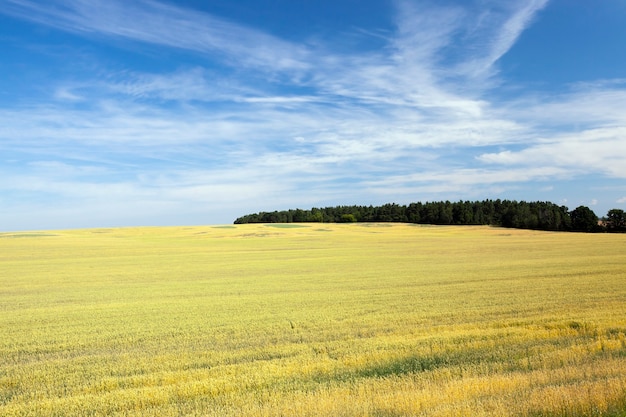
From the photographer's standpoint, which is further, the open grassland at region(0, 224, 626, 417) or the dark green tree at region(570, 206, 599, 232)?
the dark green tree at region(570, 206, 599, 232)

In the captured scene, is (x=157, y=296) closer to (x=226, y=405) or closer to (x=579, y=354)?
(x=226, y=405)

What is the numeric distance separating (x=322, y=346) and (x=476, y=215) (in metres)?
119

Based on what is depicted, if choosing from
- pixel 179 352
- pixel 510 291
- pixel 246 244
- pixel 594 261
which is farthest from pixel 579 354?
pixel 246 244

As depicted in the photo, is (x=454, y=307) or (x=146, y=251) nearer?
(x=454, y=307)

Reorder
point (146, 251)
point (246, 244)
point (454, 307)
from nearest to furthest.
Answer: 1. point (454, 307)
2. point (146, 251)
3. point (246, 244)

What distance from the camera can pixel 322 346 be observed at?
1152 centimetres

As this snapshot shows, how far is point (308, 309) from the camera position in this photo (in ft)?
56.1

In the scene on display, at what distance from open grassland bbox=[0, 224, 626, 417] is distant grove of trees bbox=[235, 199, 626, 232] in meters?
84.5

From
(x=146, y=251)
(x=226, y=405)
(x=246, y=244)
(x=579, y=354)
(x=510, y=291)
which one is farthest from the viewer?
(x=246, y=244)

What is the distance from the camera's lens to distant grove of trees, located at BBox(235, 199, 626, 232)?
101 meters

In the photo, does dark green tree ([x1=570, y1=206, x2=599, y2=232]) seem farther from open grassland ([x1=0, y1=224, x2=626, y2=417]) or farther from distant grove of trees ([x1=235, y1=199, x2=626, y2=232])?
open grassland ([x1=0, y1=224, x2=626, y2=417])

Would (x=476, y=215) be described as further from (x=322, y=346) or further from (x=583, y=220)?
(x=322, y=346)

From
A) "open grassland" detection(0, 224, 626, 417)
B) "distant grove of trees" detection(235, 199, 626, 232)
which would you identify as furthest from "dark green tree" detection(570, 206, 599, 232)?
"open grassland" detection(0, 224, 626, 417)

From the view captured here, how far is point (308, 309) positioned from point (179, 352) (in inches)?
255
